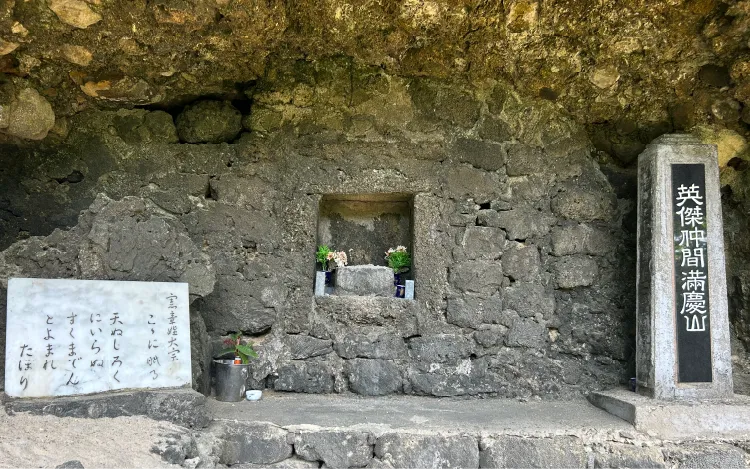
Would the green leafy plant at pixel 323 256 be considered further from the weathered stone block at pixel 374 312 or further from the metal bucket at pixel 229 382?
the metal bucket at pixel 229 382

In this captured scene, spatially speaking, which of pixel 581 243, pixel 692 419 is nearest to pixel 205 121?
pixel 581 243

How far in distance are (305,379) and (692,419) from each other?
2503mm

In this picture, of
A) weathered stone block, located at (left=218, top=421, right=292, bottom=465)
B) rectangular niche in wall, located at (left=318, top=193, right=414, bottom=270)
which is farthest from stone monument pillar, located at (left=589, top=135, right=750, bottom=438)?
weathered stone block, located at (left=218, top=421, right=292, bottom=465)

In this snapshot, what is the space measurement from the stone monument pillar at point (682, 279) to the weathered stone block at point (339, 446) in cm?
189

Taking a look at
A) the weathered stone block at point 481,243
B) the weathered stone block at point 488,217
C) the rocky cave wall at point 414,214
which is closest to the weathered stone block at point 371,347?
the rocky cave wall at point 414,214

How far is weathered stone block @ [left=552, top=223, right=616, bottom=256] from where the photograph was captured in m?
4.24

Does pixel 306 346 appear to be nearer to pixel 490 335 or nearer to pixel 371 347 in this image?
pixel 371 347

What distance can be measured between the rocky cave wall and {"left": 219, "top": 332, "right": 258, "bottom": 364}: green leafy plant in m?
0.10

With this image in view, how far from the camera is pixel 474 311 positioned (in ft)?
13.7

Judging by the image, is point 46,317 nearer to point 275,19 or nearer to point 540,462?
point 275,19

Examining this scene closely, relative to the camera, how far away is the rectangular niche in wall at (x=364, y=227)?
4602mm

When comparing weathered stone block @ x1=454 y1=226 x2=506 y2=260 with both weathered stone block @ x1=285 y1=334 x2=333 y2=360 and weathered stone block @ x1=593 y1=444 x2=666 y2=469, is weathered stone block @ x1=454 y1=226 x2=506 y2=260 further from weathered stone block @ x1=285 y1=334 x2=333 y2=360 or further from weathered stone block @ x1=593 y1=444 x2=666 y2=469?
weathered stone block @ x1=593 y1=444 x2=666 y2=469

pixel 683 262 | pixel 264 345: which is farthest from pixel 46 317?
pixel 683 262

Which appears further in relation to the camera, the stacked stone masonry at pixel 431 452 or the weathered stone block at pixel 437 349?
the weathered stone block at pixel 437 349
